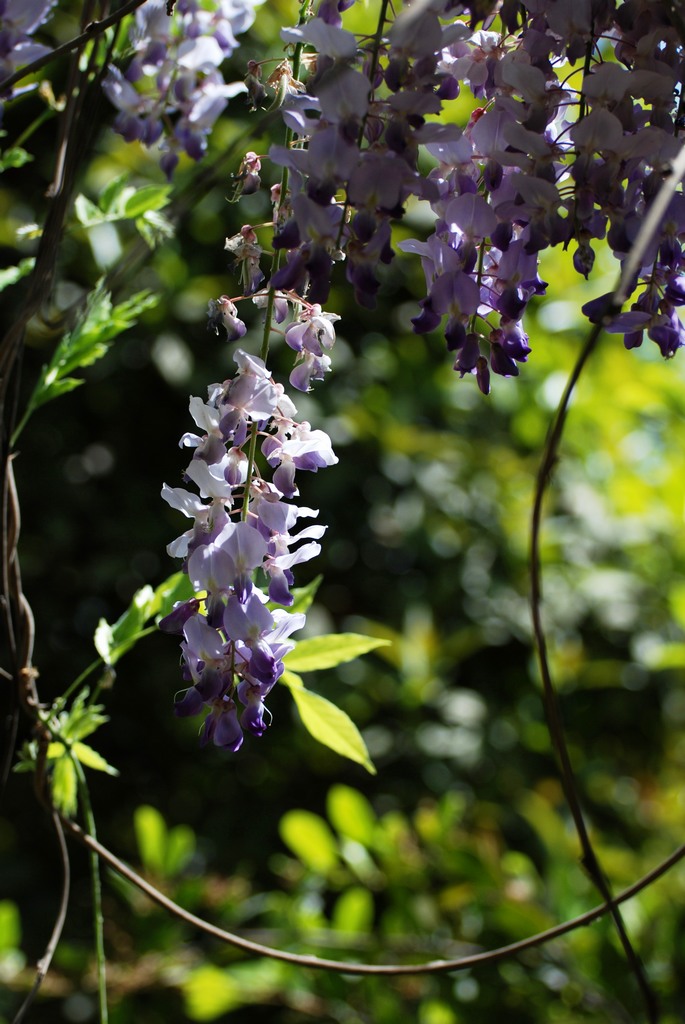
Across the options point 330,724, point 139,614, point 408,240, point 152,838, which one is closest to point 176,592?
point 139,614

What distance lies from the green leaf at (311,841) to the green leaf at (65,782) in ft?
2.68

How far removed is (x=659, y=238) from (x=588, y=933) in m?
1.08

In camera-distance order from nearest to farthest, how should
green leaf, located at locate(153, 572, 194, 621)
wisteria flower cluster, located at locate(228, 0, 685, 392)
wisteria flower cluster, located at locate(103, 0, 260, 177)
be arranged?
wisteria flower cluster, located at locate(228, 0, 685, 392) → green leaf, located at locate(153, 572, 194, 621) → wisteria flower cluster, located at locate(103, 0, 260, 177)

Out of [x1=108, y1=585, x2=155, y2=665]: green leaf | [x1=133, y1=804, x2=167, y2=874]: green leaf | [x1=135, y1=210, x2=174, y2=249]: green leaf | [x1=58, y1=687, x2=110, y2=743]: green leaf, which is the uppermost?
[x1=135, y1=210, x2=174, y2=249]: green leaf

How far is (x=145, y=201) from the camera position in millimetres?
872

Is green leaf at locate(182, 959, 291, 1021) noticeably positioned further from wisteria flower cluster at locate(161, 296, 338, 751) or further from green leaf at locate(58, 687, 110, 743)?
wisteria flower cluster at locate(161, 296, 338, 751)

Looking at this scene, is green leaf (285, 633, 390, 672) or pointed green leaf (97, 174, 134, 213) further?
pointed green leaf (97, 174, 134, 213)

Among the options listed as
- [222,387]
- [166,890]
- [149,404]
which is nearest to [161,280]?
[149,404]

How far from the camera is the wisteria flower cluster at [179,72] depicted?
83 centimetres

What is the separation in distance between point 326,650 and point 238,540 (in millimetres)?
236

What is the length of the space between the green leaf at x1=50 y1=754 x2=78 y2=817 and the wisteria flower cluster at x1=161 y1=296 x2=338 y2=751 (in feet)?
0.63

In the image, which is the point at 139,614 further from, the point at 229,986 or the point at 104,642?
the point at 229,986

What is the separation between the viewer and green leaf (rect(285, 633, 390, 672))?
0.75 metres

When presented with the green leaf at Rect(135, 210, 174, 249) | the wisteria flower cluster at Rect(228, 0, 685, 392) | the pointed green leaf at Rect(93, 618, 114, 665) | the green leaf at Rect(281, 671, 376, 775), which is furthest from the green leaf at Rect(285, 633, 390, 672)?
the green leaf at Rect(135, 210, 174, 249)
